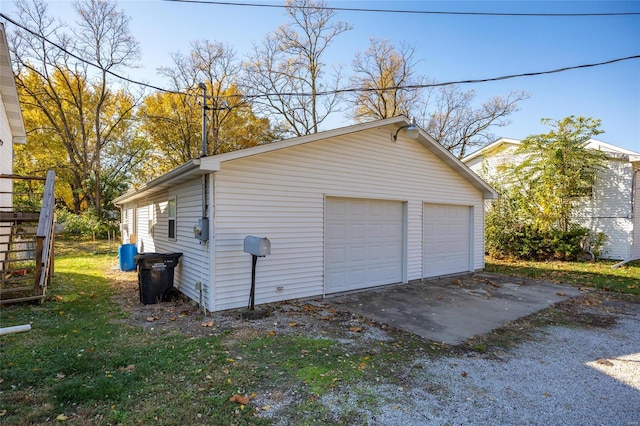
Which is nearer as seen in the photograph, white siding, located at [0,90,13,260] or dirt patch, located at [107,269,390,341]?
dirt patch, located at [107,269,390,341]

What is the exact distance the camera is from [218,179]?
5414mm

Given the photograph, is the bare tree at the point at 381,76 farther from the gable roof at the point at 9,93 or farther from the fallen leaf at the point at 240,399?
the fallen leaf at the point at 240,399

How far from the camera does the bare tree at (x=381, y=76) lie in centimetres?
2002

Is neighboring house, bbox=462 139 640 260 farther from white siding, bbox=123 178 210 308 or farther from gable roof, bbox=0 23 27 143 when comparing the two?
gable roof, bbox=0 23 27 143

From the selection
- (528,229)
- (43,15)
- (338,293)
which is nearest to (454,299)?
(338,293)

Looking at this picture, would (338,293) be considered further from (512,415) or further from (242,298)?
(512,415)

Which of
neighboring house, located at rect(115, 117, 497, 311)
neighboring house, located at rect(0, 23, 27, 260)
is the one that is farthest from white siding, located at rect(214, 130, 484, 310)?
neighboring house, located at rect(0, 23, 27, 260)

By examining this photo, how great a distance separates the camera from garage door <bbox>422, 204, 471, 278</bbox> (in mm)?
8703

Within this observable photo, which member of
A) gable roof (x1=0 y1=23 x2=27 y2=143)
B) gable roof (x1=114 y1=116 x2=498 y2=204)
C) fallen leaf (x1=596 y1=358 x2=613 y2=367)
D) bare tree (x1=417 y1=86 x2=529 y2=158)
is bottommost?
fallen leaf (x1=596 y1=358 x2=613 y2=367)

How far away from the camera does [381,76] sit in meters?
20.3

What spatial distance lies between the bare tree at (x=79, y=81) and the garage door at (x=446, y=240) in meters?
19.9

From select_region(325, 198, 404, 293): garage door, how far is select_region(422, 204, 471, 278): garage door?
102cm

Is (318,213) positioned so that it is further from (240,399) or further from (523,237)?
(523,237)

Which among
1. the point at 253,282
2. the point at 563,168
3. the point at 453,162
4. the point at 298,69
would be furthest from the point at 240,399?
the point at 298,69
